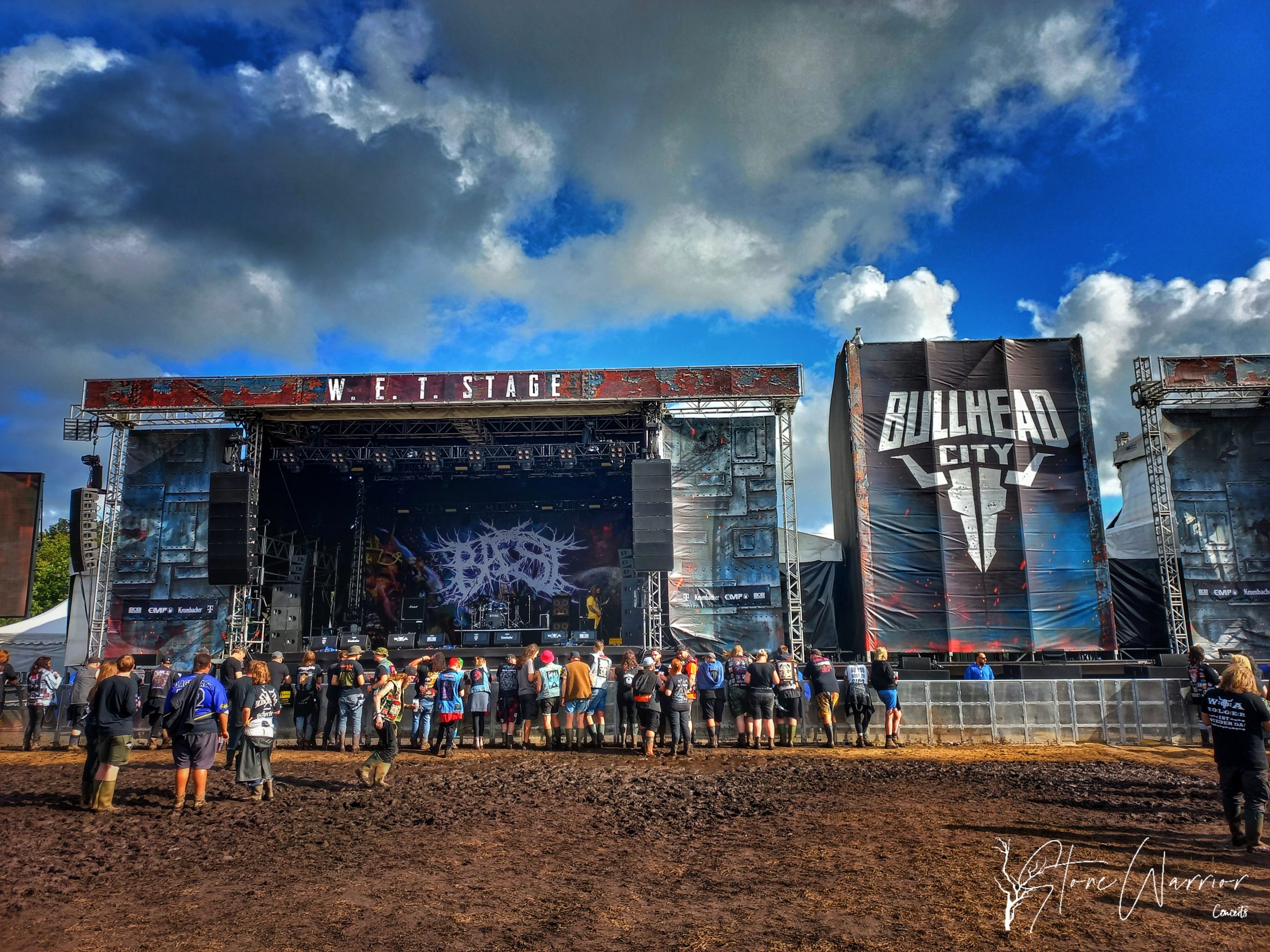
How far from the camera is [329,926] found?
492cm

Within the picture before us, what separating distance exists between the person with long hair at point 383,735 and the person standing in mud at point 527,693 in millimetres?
3634

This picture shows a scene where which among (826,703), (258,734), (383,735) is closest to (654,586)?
(826,703)

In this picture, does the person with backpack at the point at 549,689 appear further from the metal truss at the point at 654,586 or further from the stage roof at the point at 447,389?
the stage roof at the point at 447,389

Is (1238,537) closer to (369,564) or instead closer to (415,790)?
(415,790)

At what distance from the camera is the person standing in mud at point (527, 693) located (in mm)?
13055

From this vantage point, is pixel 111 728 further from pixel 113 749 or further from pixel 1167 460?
pixel 1167 460


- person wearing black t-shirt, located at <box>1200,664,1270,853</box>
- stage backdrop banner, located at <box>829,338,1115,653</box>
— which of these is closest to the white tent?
stage backdrop banner, located at <box>829,338,1115,653</box>

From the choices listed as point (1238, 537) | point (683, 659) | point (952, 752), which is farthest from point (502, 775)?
point (1238, 537)

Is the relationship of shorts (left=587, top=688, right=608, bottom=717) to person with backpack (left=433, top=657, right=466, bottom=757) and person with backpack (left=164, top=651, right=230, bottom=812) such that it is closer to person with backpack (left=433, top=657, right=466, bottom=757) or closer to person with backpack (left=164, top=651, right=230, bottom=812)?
person with backpack (left=433, top=657, right=466, bottom=757)

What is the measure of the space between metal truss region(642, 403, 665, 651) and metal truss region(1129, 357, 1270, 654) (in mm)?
12785

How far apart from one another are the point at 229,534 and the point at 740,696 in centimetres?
1440

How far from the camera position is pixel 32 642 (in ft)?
80.2

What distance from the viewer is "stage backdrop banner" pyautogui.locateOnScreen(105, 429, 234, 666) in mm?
21609

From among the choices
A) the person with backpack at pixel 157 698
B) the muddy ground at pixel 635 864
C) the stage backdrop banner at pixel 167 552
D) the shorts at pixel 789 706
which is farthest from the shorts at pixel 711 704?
the stage backdrop banner at pixel 167 552
